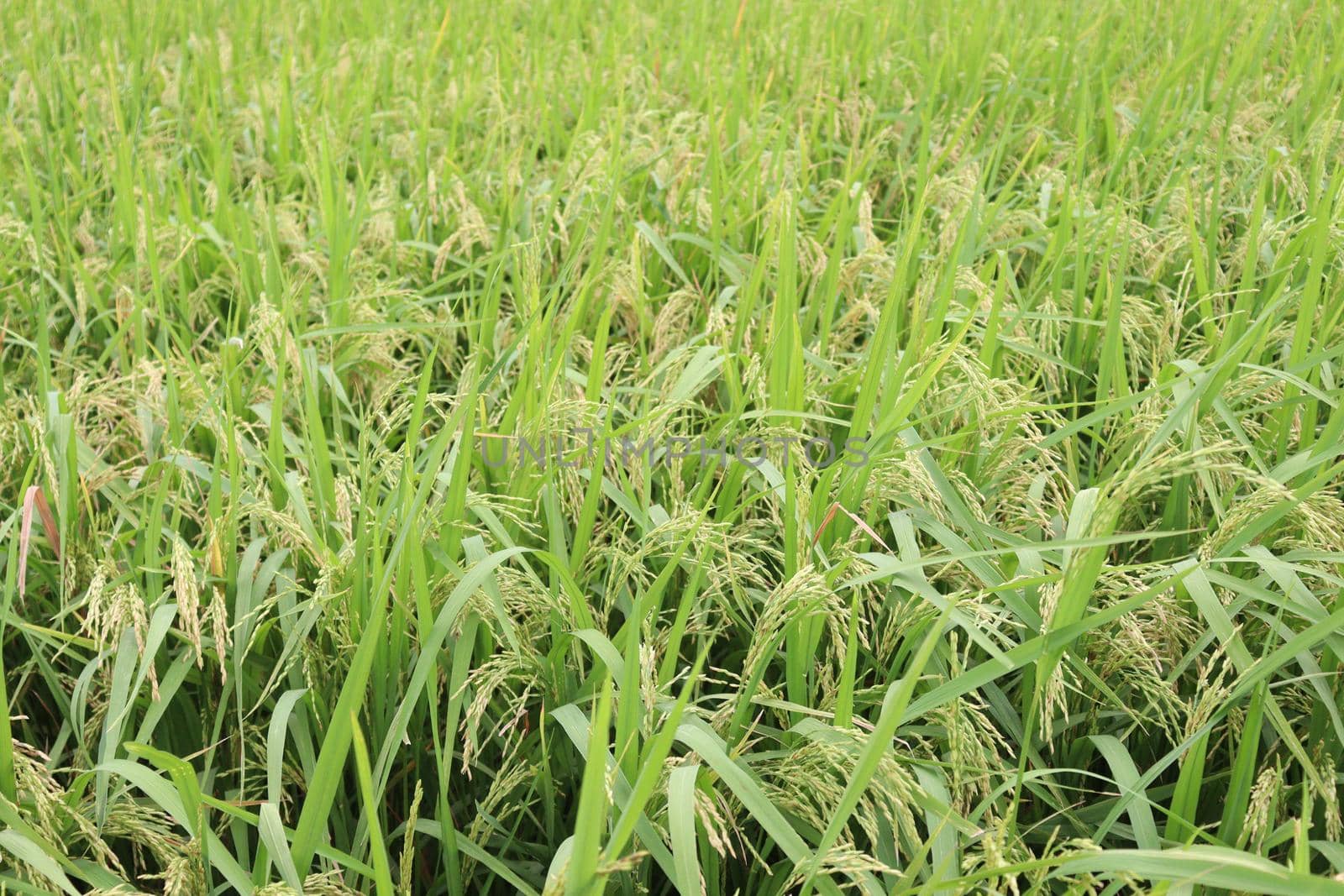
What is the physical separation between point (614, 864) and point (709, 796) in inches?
13.6

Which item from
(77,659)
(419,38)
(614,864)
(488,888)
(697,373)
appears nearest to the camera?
(614,864)

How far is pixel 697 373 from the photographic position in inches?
67.8

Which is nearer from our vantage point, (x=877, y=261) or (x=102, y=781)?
(x=102, y=781)

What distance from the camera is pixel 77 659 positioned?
1.49 m

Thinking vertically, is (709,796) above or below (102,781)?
above

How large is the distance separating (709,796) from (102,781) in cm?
67

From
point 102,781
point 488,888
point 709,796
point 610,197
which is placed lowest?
point 488,888

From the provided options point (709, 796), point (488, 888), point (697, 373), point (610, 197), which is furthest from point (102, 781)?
point (610, 197)

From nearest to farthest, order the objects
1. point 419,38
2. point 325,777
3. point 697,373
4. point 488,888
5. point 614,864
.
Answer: point 614,864, point 325,777, point 488,888, point 697,373, point 419,38

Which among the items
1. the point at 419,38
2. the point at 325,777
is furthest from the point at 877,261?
the point at 419,38

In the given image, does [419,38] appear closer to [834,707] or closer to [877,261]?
[877,261]

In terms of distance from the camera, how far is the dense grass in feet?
3.66

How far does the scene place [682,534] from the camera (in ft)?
4.84

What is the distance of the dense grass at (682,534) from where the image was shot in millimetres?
1115
